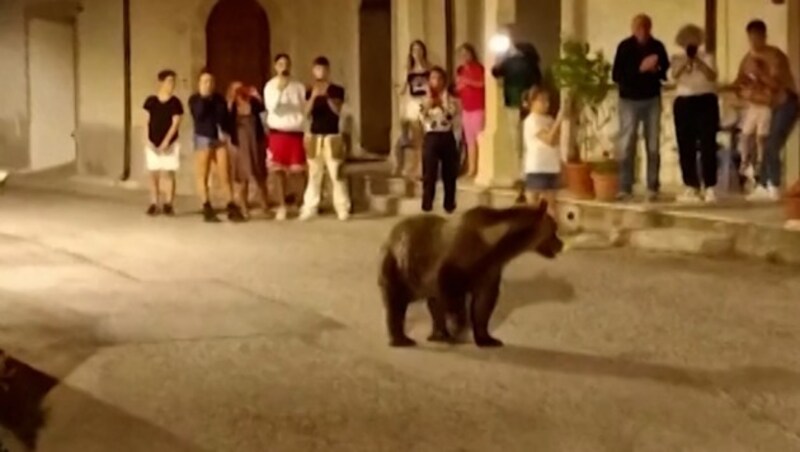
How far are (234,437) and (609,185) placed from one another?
8.04 m

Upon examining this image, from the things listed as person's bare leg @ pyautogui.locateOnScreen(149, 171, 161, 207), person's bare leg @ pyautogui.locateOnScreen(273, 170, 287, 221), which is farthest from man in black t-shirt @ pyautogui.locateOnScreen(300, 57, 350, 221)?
person's bare leg @ pyautogui.locateOnScreen(149, 171, 161, 207)

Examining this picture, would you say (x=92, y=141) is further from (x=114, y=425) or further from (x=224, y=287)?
(x=114, y=425)

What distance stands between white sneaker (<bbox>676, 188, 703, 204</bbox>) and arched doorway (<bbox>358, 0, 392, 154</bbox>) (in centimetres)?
854

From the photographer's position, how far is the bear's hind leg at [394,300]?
912cm

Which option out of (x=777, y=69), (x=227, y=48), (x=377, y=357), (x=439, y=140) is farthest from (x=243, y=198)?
(x=377, y=357)

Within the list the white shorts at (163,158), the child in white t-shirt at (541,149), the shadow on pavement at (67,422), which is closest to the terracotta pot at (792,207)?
the child in white t-shirt at (541,149)

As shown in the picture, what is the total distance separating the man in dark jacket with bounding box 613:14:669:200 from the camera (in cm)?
1445

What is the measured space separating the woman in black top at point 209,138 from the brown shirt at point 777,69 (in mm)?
5262

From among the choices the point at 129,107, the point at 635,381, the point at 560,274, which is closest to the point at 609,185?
the point at 560,274

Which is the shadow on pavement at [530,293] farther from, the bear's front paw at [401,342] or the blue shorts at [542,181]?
the blue shorts at [542,181]

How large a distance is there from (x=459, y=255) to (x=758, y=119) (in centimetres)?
645

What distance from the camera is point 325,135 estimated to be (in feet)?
52.7

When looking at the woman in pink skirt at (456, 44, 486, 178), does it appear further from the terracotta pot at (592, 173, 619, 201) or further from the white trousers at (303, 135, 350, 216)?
the terracotta pot at (592, 173, 619, 201)

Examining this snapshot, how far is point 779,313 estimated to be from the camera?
10.3 meters
